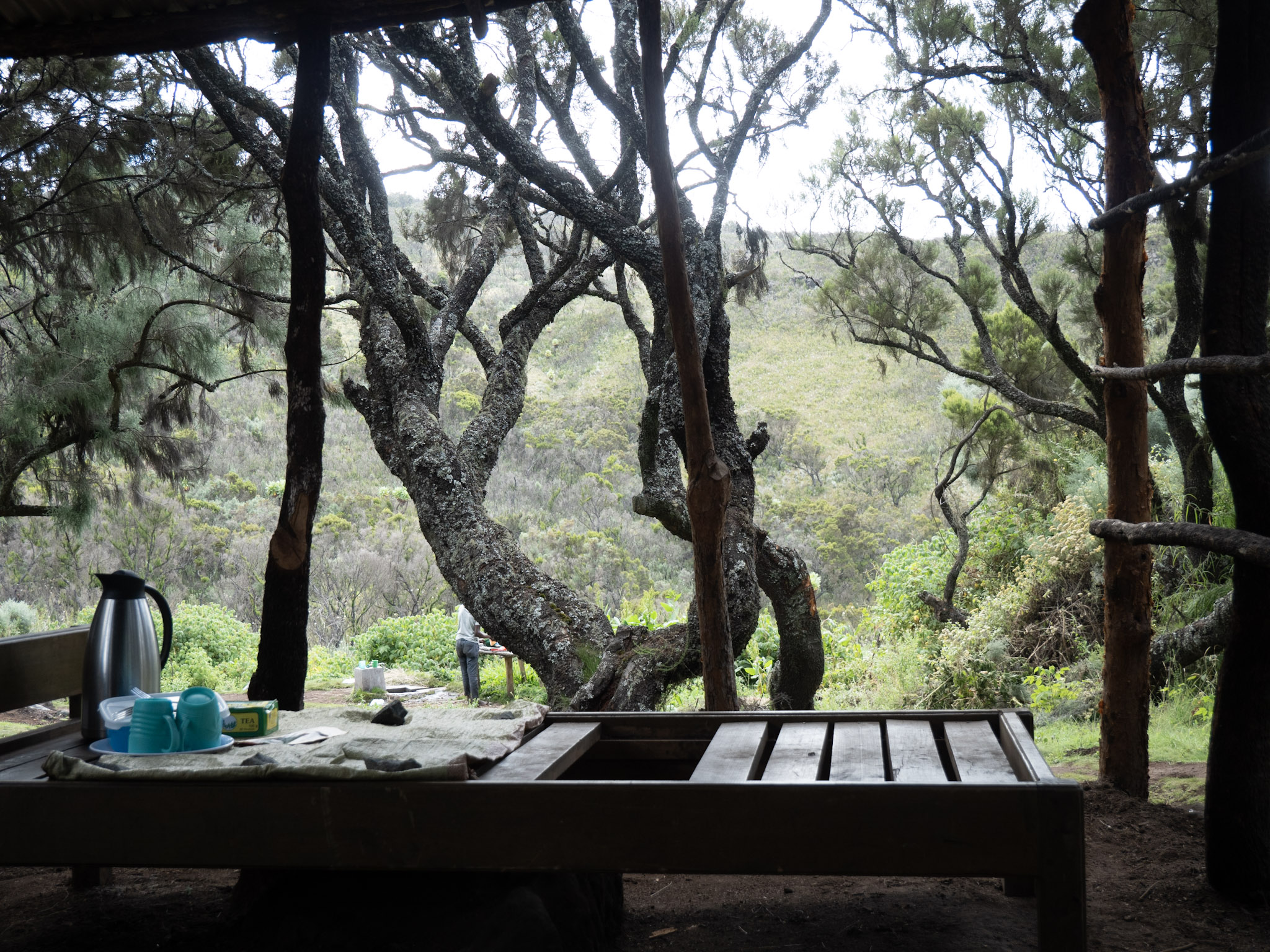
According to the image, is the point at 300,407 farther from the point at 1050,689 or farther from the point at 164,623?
the point at 1050,689

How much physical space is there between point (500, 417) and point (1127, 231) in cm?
316

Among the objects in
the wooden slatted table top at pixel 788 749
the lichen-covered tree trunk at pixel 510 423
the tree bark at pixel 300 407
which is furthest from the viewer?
the lichen-covered tree trunk at pixel 510 423

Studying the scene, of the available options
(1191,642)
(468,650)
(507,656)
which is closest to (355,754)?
(1191,642)

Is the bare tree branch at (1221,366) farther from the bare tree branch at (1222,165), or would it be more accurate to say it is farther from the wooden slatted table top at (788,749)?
the wooden slatted table top at (788,749)

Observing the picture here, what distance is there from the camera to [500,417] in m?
5.20

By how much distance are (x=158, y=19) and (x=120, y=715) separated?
1.92 metres

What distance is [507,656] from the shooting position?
8469 millimetres

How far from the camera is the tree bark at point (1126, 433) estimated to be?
2.97 meters

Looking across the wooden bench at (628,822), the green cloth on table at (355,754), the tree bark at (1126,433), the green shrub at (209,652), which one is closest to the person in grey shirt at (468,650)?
the green shrub at (209,652)

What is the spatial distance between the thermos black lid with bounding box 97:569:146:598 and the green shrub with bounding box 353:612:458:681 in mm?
8057

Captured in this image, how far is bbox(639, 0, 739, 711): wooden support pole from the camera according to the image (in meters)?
3.12

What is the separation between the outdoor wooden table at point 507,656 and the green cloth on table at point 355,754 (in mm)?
5830

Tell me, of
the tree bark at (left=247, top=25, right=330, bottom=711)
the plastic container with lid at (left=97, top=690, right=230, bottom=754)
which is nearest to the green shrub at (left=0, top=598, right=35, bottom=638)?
the tree bark at (left=247, top=25, right=330, bottom=711)

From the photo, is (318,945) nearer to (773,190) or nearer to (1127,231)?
(1127,231)
